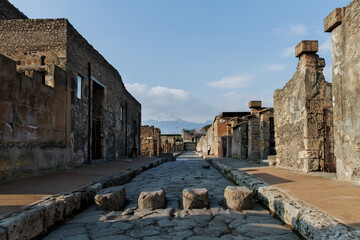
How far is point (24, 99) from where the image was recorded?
18.6 feet

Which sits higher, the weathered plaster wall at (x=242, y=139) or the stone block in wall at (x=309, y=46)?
the stone block in wall at (x=309, y=46)

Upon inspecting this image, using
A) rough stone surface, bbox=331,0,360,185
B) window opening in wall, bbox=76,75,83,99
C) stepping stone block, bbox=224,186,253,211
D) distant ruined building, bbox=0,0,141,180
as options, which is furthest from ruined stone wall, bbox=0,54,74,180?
rough stone surface, bbox=331,0,360,185

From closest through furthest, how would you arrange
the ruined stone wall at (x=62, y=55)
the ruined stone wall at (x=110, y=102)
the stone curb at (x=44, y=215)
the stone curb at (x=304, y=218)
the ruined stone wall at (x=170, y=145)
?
the stone curb at (x=304, y=218)
the stone curb at (x=44, y=215)
the ruined stone wall at (x=62, y=55)
the ruined stone wall at (x=110, y=102)
the ruined stone wall at (x=170, y=145)

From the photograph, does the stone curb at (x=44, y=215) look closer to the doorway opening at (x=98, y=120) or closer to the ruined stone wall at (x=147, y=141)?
the doorway opening at (x=98, y=120)

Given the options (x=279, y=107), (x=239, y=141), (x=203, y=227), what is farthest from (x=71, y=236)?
(x=239, y=141)

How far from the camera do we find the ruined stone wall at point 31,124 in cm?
508

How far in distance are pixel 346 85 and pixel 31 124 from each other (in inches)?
250

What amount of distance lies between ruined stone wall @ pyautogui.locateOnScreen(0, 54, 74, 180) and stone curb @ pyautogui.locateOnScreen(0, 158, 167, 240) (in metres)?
1.88

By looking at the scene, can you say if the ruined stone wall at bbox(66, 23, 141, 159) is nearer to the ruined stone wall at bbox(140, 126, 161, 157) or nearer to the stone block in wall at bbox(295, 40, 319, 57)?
the ruined stone wall at bbox(140, 126, 161, 157)

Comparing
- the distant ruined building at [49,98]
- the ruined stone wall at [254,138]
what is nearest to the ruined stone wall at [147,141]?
the distant ruined building at [49,98]

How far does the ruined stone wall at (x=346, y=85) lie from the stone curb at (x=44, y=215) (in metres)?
4.35

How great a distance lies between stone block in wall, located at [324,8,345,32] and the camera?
507 centimetres

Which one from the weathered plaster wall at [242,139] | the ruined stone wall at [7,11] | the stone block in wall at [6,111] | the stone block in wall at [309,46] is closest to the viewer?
the stone block in wall at [6,111]

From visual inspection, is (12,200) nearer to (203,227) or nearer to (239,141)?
(203,227)
